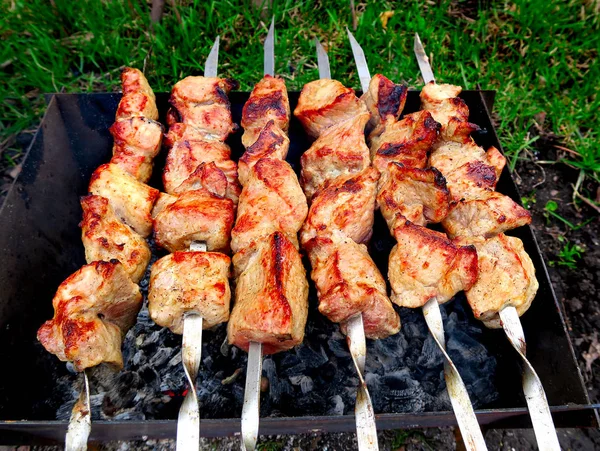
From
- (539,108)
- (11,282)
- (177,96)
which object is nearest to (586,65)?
(539,108)

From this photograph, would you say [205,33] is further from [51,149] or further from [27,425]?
[27,425]

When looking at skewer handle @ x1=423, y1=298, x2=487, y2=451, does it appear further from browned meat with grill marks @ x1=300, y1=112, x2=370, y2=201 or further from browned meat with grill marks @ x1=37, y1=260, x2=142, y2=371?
browned meat with grill marks @ x1=37, y1=260, x2=142, y2=371

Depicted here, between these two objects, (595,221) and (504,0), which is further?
(504,0)

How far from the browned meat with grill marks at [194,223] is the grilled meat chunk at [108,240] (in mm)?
120

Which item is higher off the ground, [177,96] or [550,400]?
[177,96]

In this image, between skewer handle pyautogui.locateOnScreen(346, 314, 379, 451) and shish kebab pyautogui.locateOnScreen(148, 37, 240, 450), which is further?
shish kebab pyautogui.locateOnScreen(148, 37, 240, 450)

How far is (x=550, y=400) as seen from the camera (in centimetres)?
195

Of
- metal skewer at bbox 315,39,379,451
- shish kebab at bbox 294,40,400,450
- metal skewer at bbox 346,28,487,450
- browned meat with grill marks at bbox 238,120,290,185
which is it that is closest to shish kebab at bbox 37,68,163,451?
browned meat with grill marks at bbox 238,120,290,185

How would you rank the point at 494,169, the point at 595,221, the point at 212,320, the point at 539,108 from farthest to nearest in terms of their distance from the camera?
the point at 539,108, the point at 595,221, the point at 494,169, the point at 212,320

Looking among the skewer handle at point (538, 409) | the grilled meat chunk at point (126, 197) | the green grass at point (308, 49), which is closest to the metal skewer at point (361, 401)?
the skewer handle at point (538, 409)

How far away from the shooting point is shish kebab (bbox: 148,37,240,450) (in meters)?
1.85

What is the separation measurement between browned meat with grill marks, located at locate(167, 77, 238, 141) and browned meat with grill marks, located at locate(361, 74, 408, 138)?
2.70 feet

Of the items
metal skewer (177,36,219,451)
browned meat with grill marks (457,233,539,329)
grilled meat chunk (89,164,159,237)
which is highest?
grilled meat chunk (89,164,159,237)

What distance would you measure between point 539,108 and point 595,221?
1.02 metres
